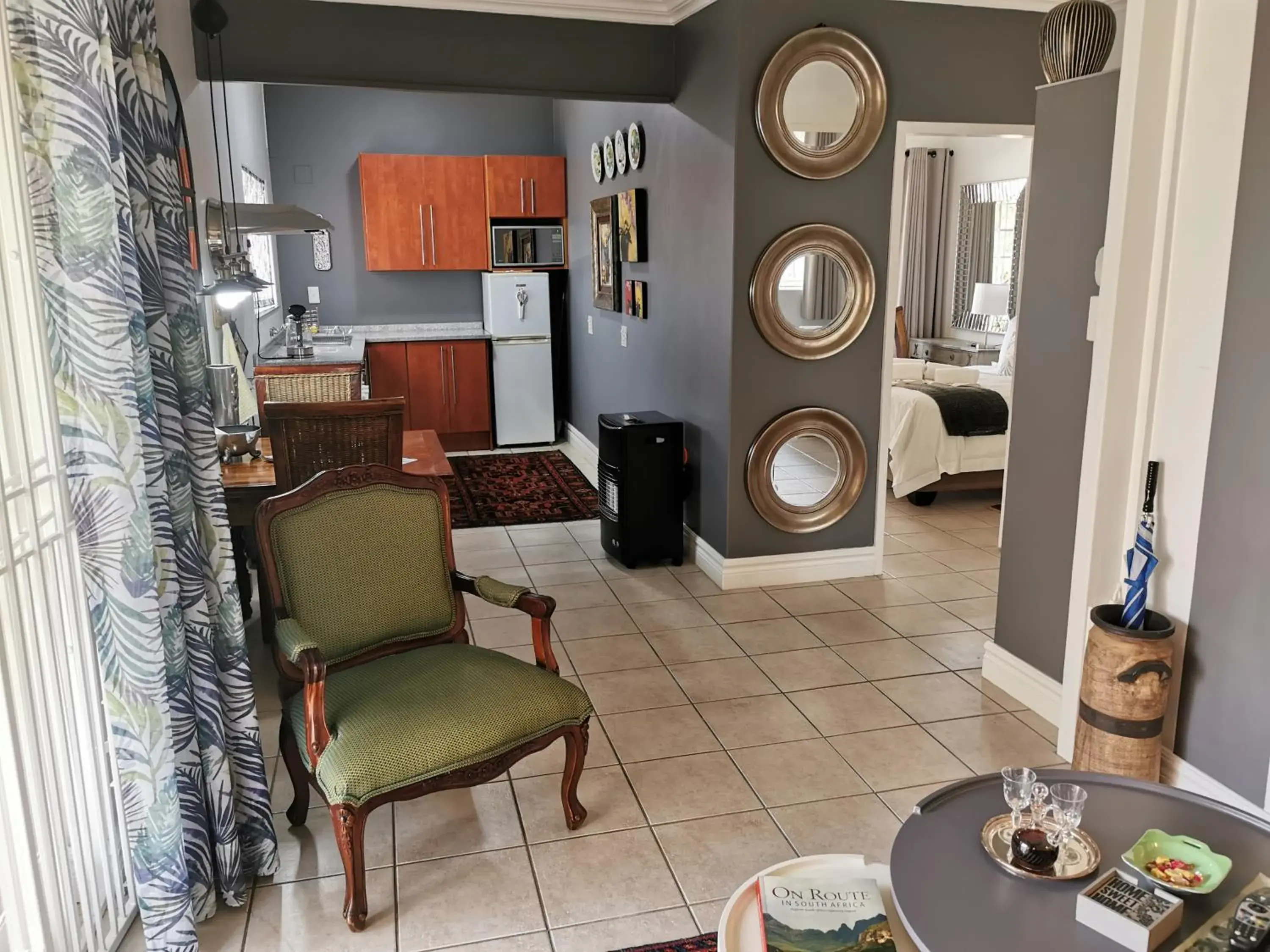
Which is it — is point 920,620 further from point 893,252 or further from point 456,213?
point 456,213

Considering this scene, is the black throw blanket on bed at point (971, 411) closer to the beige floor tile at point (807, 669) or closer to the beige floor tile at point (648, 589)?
the beige floor tile at point (648, 589)

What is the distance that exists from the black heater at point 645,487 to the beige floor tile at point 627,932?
8.28 feet

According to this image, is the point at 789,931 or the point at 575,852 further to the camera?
the point at 575,852

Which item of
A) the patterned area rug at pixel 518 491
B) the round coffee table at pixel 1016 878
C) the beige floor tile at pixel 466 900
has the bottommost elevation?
the beige floor tile at pixel 466 900

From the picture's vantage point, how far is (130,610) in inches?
72.9

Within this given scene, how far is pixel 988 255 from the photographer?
887 centimetres

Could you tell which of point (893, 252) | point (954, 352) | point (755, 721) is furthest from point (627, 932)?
point (954, 352)

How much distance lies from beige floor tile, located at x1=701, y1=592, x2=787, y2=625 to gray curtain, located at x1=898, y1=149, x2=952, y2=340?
5.56m

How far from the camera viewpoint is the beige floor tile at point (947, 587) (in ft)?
14.3

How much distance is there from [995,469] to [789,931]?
4.87 meters

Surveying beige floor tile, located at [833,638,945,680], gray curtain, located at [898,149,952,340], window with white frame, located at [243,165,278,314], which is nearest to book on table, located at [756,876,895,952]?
beige floor tile, located at [833,638,945,680]

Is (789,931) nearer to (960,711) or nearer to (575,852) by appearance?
(575,852)

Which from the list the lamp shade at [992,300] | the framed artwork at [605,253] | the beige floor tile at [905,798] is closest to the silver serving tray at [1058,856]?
the beige floor tile at [905,798]

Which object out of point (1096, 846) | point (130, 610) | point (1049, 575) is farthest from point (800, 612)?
point (130, 610)
